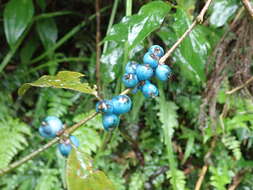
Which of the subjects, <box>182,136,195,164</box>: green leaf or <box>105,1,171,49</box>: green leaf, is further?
<box>182,136,195,164</box>: green leaf

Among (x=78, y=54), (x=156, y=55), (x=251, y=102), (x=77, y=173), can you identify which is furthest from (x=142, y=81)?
(x=78, y=54)

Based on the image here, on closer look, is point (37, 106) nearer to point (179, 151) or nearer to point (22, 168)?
point (22, 168)

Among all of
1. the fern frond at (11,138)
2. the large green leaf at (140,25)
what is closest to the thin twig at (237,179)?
the large green leaf at (140,25)

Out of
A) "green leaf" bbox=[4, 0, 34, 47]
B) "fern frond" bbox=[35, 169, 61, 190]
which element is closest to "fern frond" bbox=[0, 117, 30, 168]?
"fern frond" bbox=[35, 169, 61, 190]

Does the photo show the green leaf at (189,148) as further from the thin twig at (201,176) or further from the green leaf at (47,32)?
the green leaf at (47,32)

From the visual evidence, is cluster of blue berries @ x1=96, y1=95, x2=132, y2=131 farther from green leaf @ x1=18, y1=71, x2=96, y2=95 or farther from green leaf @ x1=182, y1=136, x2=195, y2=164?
green leaf @ x1=182, y1=136, x2=195, y2=164

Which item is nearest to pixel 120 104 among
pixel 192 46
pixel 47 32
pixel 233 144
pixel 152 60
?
pixel 152 60

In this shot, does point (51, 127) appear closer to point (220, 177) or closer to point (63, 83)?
point (63, 83)
